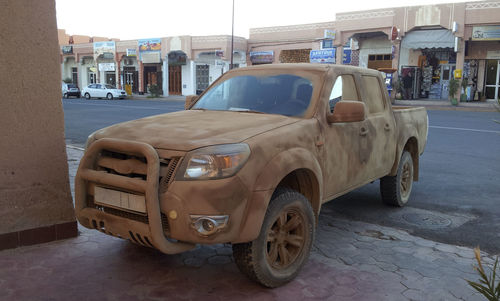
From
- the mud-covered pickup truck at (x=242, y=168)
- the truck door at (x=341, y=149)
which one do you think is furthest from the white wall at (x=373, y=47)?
the mud-covered pickup truck at (x=242, y=168)

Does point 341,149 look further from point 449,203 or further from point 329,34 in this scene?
point 329,34

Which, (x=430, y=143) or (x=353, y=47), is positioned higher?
(x=353, y=47)

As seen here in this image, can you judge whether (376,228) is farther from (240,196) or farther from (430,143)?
(430,143)

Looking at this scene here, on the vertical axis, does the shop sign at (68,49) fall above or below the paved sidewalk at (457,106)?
above

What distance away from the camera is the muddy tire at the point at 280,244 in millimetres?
3281

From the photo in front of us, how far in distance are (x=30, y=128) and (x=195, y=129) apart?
1.74 m

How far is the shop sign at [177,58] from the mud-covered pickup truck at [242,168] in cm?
4245

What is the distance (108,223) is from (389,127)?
133 inches

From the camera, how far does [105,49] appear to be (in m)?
49.3

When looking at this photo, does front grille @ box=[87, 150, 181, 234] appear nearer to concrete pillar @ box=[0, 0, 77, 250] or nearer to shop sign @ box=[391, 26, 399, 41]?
concrete pillar @ box=[0, 0, 77, 250]

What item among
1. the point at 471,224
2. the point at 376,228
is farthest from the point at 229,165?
the point at 471,224

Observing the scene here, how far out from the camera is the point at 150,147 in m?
3.07

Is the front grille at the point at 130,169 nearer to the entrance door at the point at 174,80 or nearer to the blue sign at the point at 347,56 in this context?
the blue sign at the point at 347,56

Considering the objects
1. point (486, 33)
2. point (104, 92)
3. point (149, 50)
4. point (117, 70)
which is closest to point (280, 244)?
point (486, 33)
